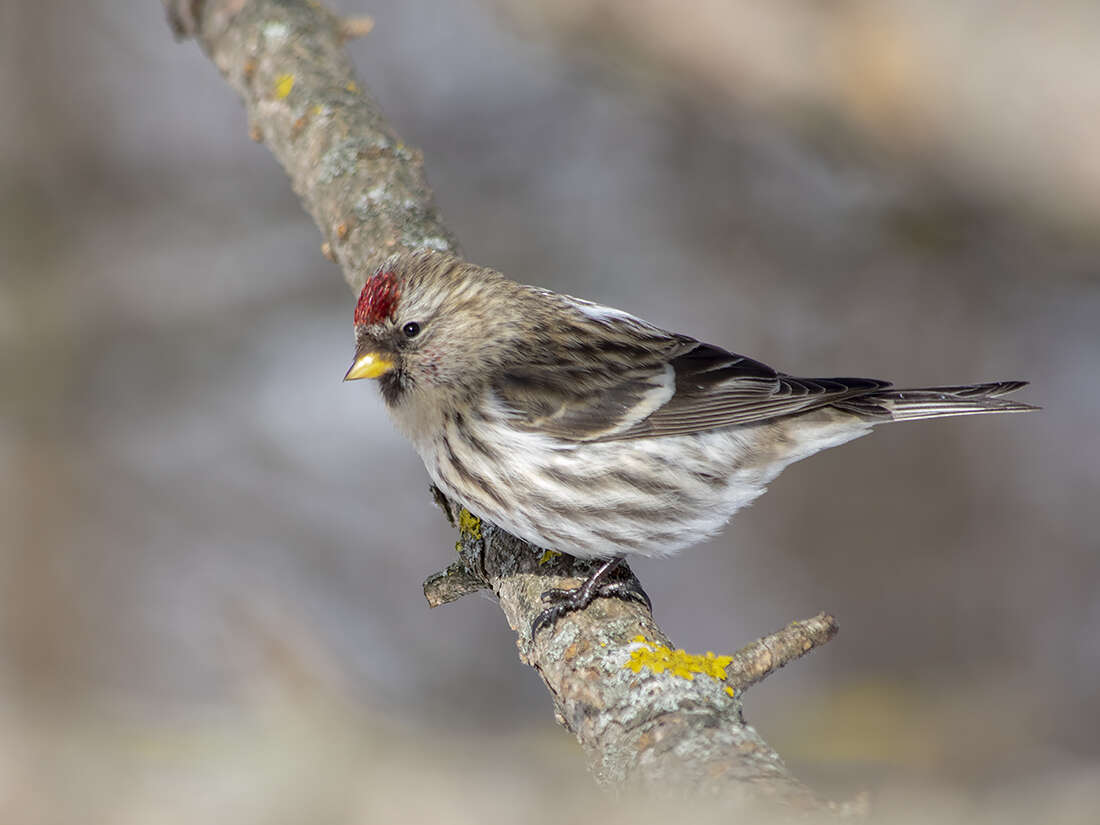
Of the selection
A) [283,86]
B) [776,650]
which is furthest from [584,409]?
[283,86]

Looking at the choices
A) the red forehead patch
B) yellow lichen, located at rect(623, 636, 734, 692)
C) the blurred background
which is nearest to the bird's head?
the red forehead patch

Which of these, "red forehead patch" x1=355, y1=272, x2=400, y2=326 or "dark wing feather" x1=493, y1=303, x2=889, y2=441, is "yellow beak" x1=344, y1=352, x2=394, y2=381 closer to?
"red forehead patch" x1=355, y1=272, x2=400, y2=326

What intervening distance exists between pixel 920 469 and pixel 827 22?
1681 millimetres

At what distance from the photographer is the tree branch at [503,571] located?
1.52 meters

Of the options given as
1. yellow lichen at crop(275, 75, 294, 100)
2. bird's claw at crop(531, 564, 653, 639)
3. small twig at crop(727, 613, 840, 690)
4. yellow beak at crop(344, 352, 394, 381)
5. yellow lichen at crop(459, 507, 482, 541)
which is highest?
yellow lichen at crop(275, 75, 294, 100)

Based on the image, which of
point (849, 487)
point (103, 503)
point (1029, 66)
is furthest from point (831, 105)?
point (103, 503)

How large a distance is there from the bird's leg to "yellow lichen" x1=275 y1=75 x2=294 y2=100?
4.92 ft

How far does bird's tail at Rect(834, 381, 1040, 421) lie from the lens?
2275 millimetres

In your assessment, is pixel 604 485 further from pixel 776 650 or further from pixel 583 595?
pixel 776 650

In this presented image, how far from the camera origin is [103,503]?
405cm

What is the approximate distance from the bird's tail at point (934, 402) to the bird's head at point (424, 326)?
2.61 feet

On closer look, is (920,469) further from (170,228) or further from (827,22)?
(170,228)

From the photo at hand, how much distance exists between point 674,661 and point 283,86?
1.86m

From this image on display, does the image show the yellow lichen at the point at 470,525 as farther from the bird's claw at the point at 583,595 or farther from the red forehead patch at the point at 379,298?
the red forehead patch at the point at 379,298
